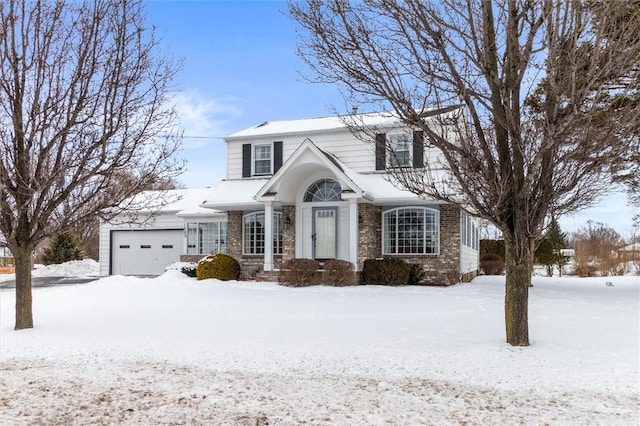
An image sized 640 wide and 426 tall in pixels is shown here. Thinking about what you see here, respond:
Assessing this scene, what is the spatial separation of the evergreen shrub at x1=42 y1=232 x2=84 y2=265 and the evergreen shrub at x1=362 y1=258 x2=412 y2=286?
Result: 1971 centimetres

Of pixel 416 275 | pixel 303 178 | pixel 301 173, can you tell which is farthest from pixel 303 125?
pixel 416 275

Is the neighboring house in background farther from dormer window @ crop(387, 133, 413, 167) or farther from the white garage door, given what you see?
the white garage door

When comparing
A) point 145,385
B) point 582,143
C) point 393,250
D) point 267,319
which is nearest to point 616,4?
point 582,143

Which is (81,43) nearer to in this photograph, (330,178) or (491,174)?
(491,174)

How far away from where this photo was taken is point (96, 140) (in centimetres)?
941

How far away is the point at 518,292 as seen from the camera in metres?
7.95

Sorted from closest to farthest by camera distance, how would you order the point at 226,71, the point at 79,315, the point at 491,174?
the point at 491,174 < the point at 79,315 < the point at 226,71

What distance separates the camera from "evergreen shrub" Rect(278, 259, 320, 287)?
17438mm

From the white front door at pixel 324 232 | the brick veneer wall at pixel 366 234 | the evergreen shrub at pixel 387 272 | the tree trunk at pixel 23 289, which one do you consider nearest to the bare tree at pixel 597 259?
the evergreen shrub at pixel 387 272

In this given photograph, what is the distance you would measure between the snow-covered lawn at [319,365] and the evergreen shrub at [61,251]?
1917 centimetres

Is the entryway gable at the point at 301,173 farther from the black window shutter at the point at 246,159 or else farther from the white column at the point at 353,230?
the black window shutter at the point at 246,159

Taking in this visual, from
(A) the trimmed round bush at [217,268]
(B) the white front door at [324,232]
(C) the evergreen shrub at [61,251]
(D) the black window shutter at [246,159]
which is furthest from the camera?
(C) the evergreen shrub at [61,251]

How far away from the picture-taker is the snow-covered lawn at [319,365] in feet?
16.8

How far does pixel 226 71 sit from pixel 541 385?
30.6 feet
